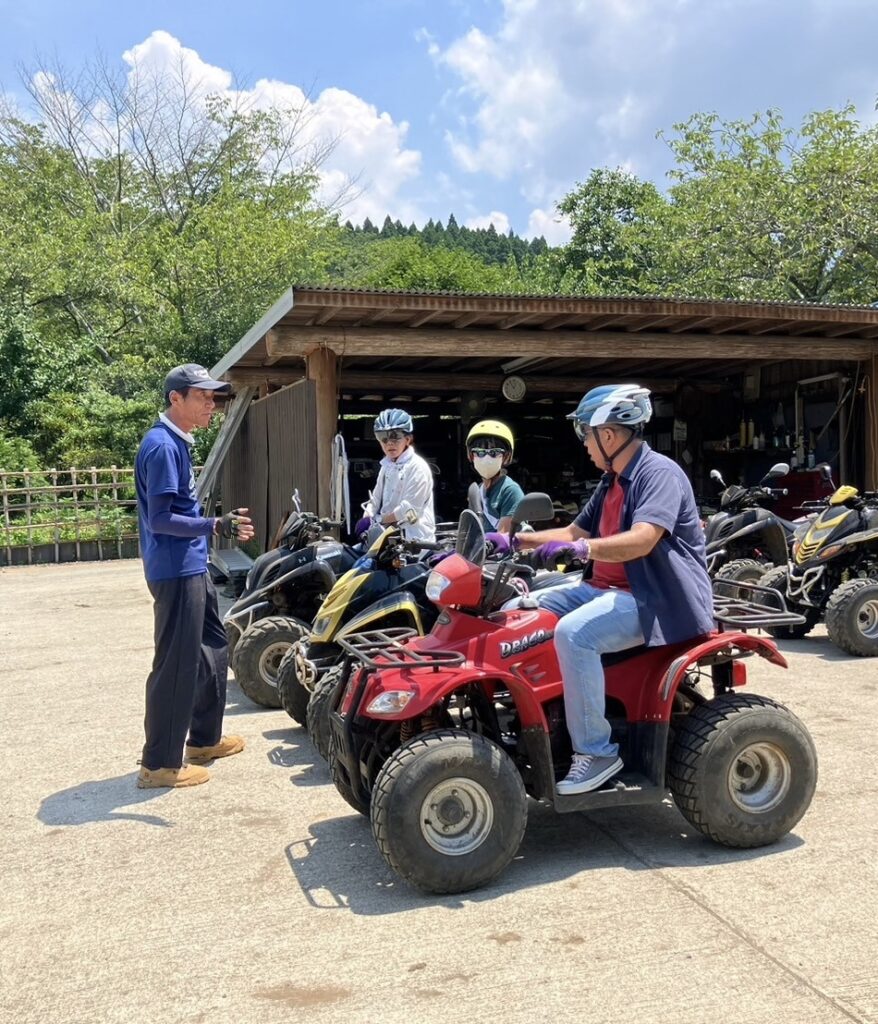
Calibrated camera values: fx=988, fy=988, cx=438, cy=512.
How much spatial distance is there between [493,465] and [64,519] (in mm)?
14970

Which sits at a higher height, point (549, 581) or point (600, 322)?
point (600, 322)

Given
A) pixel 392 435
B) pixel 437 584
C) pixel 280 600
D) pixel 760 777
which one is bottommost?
pixel 760 777

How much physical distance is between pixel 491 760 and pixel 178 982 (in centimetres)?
121

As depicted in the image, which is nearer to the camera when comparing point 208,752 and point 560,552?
point 560,552

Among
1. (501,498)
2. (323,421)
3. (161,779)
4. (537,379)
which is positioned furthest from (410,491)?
(537,379)

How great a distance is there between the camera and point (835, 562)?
7926 millimetres

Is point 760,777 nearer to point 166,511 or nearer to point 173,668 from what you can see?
point 173,668

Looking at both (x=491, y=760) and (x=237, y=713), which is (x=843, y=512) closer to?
(x=237, y=713)

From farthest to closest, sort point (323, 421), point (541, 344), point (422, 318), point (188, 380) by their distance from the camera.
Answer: point (541, 344)
point (323, 421)
point (422, 318)
point (188, 380)

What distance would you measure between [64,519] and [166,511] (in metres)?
14.9

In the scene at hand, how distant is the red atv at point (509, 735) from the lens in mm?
3430

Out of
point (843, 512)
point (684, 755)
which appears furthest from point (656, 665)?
point (843, 512)

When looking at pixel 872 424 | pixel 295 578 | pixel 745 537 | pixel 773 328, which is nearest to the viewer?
pixel 295 578

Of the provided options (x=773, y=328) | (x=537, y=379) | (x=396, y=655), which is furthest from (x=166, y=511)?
(x=537, y=379)
